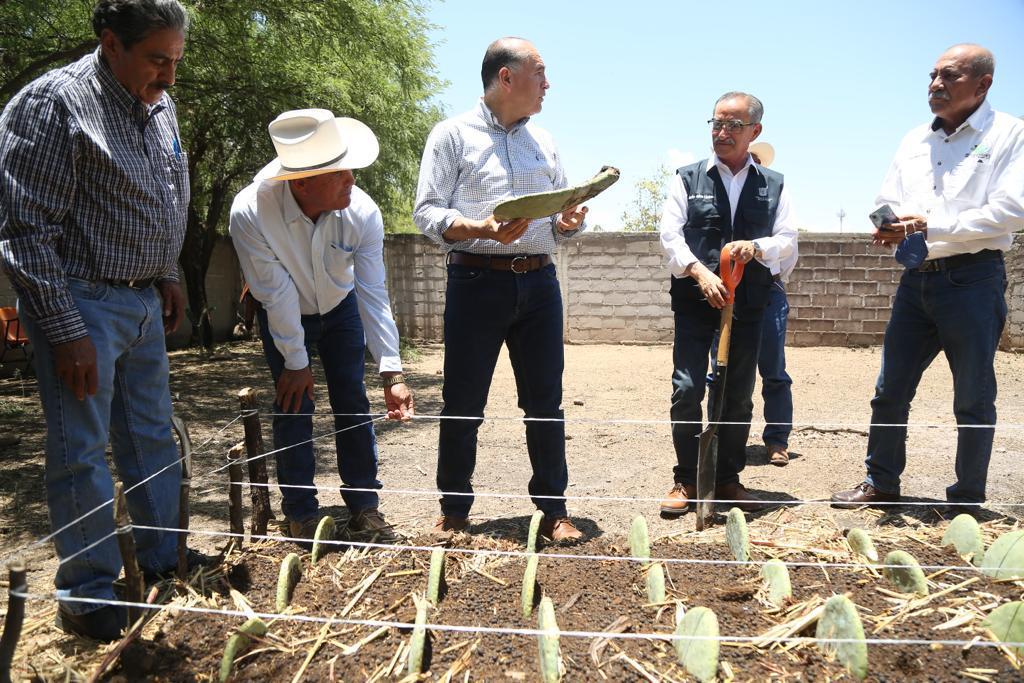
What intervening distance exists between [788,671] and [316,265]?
7.15 feet

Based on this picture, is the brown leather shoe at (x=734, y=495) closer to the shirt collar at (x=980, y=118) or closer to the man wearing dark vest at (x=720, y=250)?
the man wearing dark vest at (x=720, y=250)

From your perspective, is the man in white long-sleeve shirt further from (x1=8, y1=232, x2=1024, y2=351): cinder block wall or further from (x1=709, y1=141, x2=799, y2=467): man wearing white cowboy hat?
(x1=8, y1=232, x2=1024, y2=351): cinder block wall

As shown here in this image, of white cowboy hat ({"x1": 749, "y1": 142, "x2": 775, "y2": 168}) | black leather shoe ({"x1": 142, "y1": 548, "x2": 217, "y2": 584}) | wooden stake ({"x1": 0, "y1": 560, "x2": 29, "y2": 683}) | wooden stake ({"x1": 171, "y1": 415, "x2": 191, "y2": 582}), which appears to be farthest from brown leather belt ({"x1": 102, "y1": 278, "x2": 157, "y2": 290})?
white cowboy hat ({"x1": 749, "y1": 142, "x2": 775, "y2": 168})

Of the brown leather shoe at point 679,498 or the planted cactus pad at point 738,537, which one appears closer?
the planted cactus pad at point 738,537

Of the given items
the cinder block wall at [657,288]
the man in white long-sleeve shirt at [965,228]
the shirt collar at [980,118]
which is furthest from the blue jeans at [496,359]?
the cinder block wall at [657,288]

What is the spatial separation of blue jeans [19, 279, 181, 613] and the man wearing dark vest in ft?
7.32

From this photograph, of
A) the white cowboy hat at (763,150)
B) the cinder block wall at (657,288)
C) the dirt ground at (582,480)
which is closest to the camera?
the dirt ground at (582,480)

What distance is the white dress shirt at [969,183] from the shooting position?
10.7ft

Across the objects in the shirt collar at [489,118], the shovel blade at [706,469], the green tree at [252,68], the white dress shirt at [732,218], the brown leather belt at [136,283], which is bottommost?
the shovel blade at [706,469]

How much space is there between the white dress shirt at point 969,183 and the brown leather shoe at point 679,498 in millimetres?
1530

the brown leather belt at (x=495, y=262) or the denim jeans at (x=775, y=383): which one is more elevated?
the brown leather belt at (x=495, y=262)

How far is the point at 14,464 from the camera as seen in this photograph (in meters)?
4.76

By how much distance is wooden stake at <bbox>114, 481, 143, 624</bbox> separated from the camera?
2.15 meters

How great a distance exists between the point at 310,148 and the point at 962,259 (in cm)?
281
